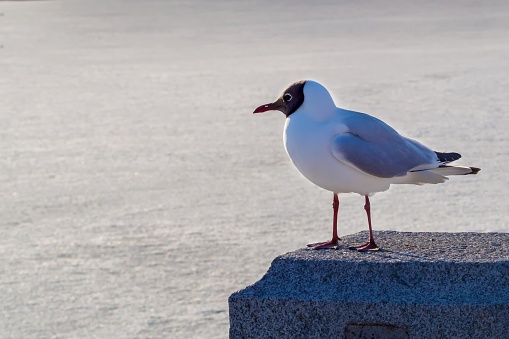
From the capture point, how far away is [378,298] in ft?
7.68

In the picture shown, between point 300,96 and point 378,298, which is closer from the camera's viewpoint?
point 378,298

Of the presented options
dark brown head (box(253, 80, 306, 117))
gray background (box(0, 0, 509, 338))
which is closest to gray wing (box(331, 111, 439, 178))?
dark brown head (box(253, 80, 306, 117))

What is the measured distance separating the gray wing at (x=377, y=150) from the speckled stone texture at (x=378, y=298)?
210 millimetres

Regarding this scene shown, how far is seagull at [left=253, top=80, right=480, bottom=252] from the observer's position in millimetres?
2422

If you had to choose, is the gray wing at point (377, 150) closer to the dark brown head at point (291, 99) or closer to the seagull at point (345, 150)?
the seagull at point (345, 150)

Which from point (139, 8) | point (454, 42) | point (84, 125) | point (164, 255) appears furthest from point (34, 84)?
point (139, 8)

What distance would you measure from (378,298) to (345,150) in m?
0.35

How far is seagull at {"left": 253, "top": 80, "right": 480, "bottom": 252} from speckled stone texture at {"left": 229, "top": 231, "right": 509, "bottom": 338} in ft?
0.47

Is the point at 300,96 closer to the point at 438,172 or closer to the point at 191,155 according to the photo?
the point at 438,172

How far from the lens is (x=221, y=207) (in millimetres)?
5477

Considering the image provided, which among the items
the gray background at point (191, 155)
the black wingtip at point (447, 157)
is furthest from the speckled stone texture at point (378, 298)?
the gray background at point (191, 155)

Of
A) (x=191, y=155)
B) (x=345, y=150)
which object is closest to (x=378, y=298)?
(x=345, y=150)

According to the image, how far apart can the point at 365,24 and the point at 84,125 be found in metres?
5.67

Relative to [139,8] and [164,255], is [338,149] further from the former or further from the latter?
[139,8]
